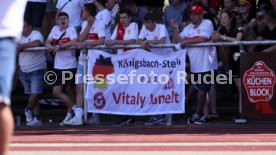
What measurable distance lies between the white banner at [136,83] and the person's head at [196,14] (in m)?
0.60

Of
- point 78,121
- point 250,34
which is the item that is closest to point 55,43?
point 78,121

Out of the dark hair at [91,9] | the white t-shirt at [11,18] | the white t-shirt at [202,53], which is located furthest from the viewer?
the dark hair at [91,9]

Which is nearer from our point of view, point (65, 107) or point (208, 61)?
point (208, 61)

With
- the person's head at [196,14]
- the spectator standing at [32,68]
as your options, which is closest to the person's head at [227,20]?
the person's head at [196,14]

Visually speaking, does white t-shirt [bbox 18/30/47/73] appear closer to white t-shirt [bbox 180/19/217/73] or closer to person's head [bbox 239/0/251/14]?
white t-shirt [bbox 180/19/217/73]

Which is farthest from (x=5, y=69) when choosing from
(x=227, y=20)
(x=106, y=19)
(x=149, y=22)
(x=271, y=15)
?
(x=271, y=15)

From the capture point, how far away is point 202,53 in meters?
13.0

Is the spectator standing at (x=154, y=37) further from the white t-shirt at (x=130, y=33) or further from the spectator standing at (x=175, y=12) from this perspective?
the spectator standing at (x=175, y=12)

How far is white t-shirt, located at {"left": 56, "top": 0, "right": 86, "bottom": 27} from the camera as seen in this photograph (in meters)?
14.4

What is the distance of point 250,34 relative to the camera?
13.5 m

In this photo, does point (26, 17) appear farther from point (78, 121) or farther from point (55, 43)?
point (78, 121)

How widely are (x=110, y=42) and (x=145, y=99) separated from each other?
1165 mm

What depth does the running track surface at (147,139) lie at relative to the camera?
28.7 ft

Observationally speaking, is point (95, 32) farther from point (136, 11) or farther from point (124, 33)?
point (136, 11)
